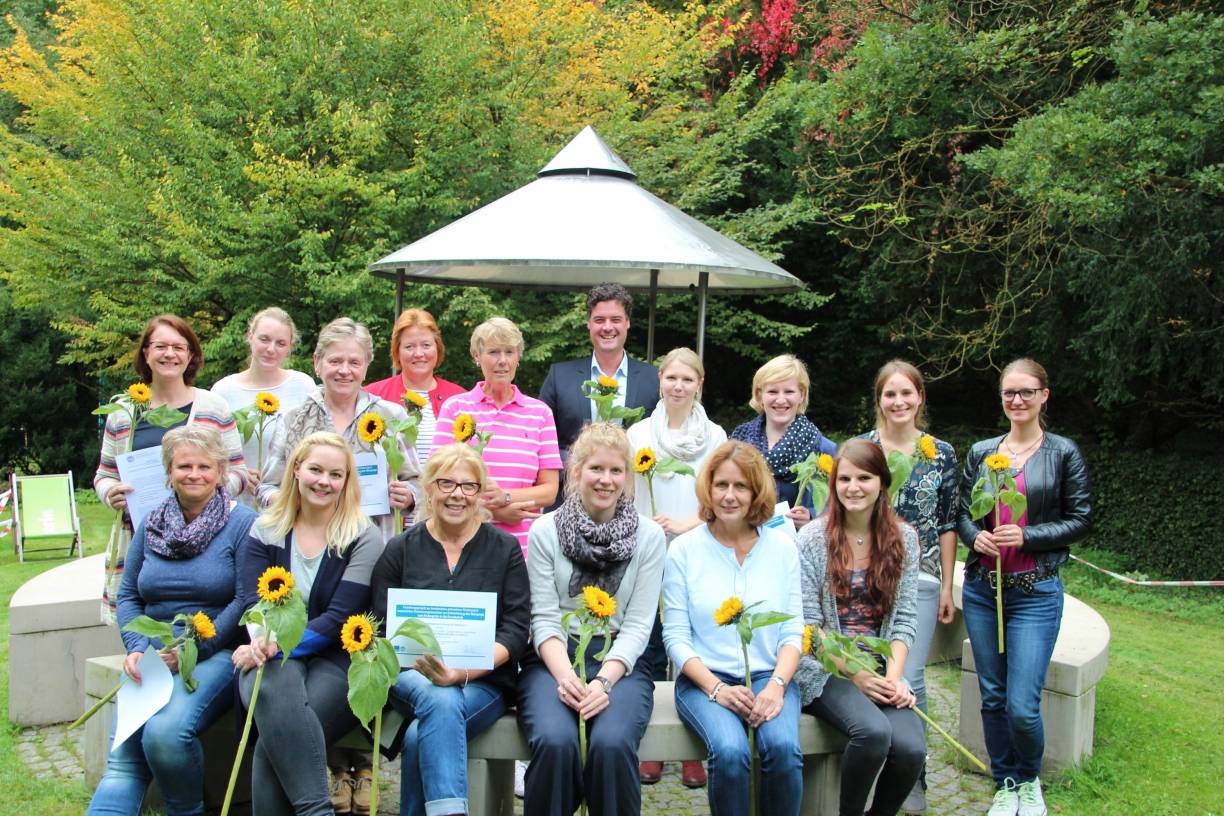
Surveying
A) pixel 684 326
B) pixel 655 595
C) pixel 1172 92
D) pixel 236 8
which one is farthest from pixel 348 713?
pixel 684 326

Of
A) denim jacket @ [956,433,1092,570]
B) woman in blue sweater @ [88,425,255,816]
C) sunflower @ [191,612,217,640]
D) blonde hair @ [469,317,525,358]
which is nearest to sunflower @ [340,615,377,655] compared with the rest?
sunflower @ [191,612,217,640]

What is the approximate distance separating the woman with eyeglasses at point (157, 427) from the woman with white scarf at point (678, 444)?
179 cm

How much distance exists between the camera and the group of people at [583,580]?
3725 millimetres

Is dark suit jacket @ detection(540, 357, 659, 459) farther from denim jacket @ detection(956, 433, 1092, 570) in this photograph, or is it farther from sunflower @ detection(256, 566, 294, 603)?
sunflower @ detection(256, 566, 294, 603)

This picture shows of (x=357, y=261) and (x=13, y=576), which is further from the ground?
(x=357, y=261)

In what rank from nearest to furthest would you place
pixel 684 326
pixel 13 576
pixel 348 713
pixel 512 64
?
pixel 348 713, pixel 13 576, pixel 512 64, pixel 684 326

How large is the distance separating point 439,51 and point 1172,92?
8423 mm

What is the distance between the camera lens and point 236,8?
43.3ft

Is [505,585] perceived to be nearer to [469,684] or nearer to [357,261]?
[469,684]

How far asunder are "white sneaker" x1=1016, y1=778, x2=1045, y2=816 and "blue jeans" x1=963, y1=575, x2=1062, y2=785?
29 mm

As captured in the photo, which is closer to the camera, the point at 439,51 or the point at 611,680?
the point at 611,680

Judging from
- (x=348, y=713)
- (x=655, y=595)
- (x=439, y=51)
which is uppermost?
(x=439, y=51)

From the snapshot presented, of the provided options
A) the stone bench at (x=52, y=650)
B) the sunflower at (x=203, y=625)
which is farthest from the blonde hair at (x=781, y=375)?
the stone bench at (x=52, y=650)

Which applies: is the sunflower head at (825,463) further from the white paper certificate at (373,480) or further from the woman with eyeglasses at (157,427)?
the woman with eyeglasses at (157,427)
